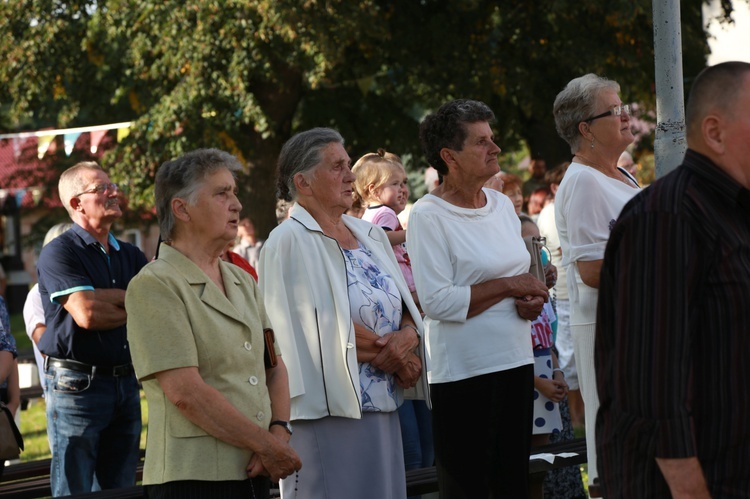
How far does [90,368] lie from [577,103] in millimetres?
2758

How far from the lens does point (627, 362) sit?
2496 millimetres

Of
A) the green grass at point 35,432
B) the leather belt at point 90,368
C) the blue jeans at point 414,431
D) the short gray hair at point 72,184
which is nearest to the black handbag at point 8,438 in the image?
the leather belt at point 90,368

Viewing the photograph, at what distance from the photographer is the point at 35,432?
1138 centimetres

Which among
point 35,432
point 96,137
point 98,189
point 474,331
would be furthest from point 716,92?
point 96,137

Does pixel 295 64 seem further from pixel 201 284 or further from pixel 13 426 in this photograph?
pixel 201 284

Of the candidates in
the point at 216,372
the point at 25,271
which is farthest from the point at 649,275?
the point at 25,271

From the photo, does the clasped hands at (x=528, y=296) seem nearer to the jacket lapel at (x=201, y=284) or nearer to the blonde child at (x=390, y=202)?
the jacket lapel at (x=201, y=284)

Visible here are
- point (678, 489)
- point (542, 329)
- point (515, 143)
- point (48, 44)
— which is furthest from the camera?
point (515, 143)

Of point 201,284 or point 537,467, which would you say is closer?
point 201,284

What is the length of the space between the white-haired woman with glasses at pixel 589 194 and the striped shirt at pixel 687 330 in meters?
1.91

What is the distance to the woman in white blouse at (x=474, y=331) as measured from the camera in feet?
15.3

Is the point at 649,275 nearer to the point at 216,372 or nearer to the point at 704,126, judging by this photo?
the point at 704,126

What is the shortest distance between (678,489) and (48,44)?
1627 centimetres

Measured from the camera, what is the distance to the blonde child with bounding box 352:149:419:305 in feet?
21.4
